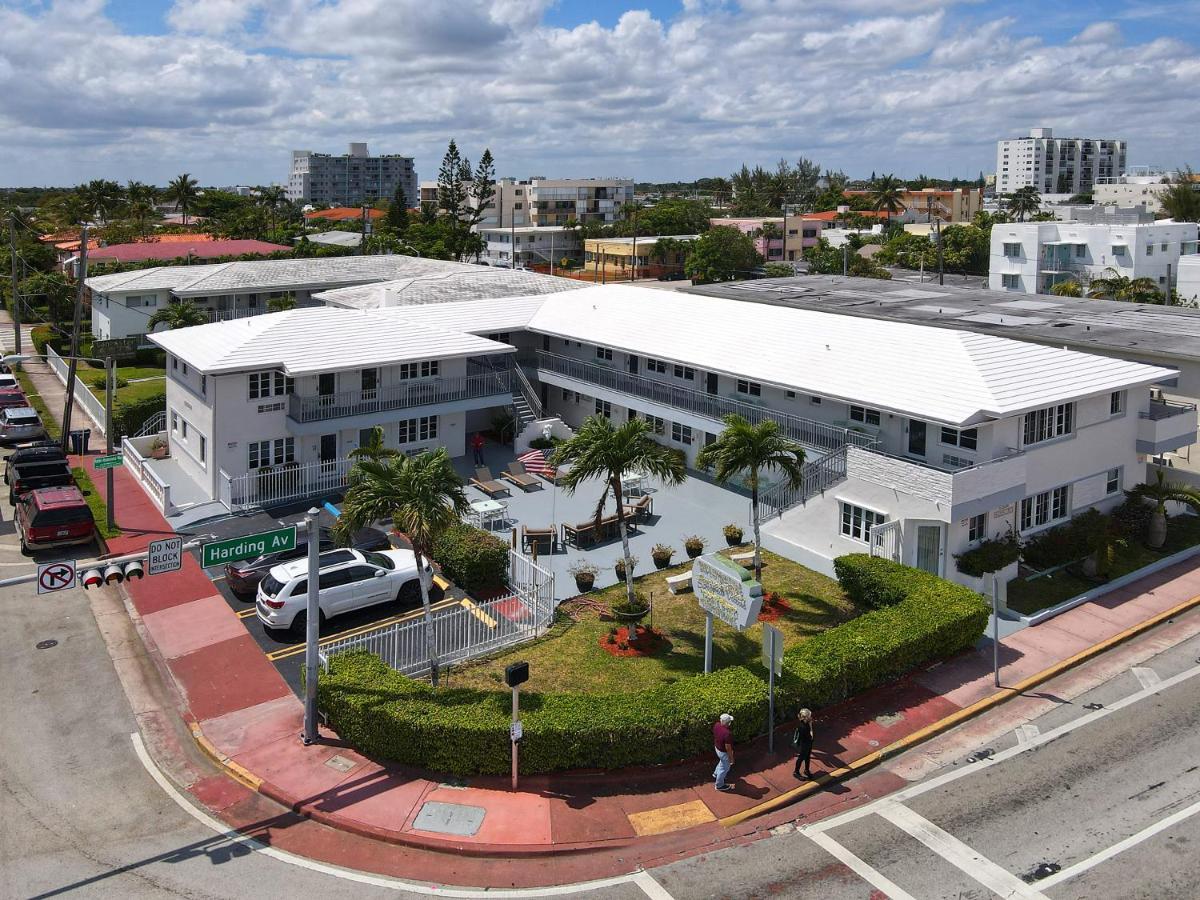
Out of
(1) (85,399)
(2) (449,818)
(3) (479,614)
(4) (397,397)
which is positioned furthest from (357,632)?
(1) (85,399)

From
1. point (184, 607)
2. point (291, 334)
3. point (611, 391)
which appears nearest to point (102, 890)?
point (184, 607)

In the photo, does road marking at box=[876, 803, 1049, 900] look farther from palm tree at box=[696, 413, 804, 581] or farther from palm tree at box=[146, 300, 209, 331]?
palm tree at box=[146, 300, 209, 331]

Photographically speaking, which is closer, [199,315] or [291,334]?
[291,334]

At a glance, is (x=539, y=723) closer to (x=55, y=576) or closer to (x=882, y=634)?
(x=882, y=634)

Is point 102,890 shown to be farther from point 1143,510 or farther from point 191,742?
point 1143,510

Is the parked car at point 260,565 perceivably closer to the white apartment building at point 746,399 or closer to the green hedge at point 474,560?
the green hedge at point 474,560

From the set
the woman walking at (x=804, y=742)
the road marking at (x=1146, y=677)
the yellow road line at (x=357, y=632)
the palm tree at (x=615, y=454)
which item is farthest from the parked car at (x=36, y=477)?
the road marking at (x=1146, y=677)
